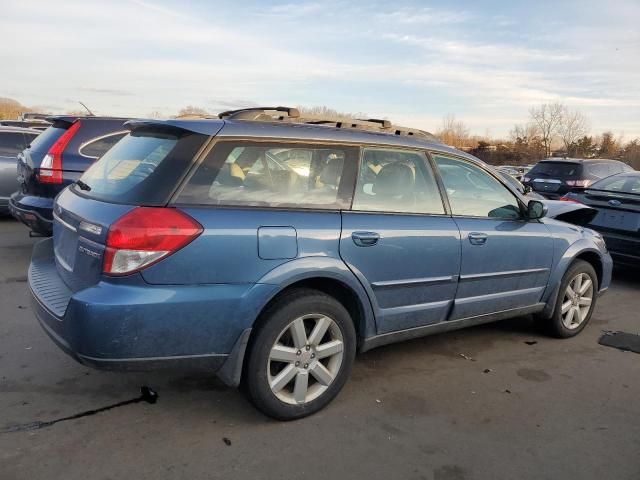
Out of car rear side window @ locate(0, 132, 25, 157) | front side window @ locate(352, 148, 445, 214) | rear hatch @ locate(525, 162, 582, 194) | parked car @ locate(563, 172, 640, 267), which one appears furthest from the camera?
rear hatch @ locate(525, 162, 582, 194)

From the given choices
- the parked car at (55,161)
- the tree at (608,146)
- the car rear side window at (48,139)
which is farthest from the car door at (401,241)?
the tree at (608,146)

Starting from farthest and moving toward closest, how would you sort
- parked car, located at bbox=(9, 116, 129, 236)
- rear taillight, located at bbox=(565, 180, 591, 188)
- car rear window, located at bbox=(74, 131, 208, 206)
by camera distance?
1. rear taillight, located at bbox=(565, 180, 591, 188)
2. parked car, located at bbox=(9, 116, 129, 236)
3. car rear window, located at bbox=(74, 131, 208, 206)

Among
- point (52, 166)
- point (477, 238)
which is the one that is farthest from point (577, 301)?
point (52, 166)

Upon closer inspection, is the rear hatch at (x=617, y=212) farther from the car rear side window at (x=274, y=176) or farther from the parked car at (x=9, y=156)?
the parked car at (x=9, y=156)

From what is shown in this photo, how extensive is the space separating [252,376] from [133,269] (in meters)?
0.87

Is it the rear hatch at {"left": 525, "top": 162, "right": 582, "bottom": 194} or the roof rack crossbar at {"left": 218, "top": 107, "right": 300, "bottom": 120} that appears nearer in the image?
the roof rack crossbar at {"left": 218, "top": 107, "right": 300, "bottom": 120}

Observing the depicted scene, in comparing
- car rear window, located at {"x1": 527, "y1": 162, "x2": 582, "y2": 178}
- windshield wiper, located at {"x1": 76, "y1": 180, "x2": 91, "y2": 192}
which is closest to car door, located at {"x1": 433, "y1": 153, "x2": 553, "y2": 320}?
windshield wiper, located at {"x1": 76, "y1": 180, "x2": 91, "y2": 192}

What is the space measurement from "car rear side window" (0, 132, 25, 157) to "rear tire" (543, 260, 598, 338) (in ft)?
28.5

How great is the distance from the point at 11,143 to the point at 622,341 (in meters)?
9.49

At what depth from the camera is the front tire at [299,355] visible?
3076 mm

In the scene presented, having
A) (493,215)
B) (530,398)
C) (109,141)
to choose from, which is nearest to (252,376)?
(530,398)

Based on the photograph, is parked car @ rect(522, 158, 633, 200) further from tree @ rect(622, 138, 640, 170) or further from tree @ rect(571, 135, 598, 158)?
tree @ rect(571, 135, 598, 158)

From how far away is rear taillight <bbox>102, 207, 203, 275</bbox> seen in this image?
273 centimetres

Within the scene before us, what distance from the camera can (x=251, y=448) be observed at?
2.96 meters
